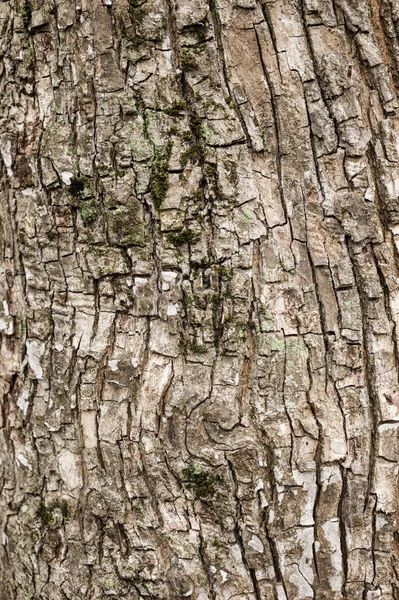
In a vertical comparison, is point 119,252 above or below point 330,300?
above

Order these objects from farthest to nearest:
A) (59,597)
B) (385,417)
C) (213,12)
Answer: (59,597) → (385,417) → (213,12)

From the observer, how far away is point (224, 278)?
1740 mm

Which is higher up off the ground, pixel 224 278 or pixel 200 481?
pixel 224 278

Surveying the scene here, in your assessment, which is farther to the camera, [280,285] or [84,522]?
[84,522]

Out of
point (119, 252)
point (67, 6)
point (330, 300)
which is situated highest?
point (67, 6)

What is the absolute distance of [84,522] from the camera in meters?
1.88

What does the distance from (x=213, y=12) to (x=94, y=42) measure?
1.12ft

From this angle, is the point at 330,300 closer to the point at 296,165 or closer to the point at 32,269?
the point at 296,165

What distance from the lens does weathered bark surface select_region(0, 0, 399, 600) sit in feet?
5.67

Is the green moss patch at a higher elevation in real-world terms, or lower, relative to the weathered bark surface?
lower

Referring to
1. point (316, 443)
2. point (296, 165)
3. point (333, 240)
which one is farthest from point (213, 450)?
point (296, 165)

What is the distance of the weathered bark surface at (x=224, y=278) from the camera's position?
173 cm

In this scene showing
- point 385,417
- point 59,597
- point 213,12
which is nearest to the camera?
point 213,12

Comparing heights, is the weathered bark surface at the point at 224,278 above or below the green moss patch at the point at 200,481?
above
